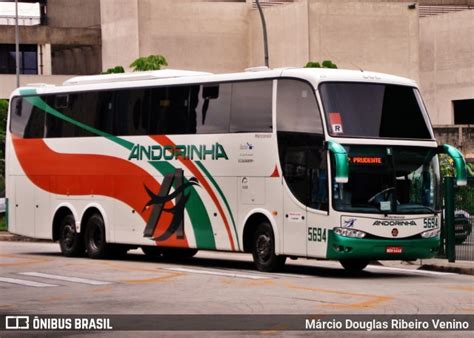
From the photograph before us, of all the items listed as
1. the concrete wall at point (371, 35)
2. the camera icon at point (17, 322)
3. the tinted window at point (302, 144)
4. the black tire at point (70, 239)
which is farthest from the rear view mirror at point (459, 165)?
Answer: the concrete wall at point (371, 35)

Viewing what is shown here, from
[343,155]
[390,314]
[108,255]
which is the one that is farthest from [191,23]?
[390,314]

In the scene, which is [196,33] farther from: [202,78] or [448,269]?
[448,269]

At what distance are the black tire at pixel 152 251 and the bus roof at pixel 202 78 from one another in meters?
3.68

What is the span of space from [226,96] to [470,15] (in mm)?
67776

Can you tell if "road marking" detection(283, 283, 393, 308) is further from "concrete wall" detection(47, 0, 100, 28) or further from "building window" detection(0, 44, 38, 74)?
"concrete wall" detection(47, 0, 100, 28)

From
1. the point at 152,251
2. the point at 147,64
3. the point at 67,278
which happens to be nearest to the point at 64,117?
the point at 152,251

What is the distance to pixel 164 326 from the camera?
15438mm

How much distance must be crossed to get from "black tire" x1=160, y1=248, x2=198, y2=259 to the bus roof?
3.81 meters

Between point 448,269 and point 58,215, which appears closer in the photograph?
point 448,269

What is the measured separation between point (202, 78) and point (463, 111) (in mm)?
68742

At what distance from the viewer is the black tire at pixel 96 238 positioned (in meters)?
29.5

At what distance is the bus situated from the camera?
2383 cm

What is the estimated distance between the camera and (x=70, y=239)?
99.9ft

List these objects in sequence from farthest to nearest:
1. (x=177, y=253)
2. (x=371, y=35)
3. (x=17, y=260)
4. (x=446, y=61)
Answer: (x=446, y=61) → (x=371, y=35) → (x=177, y=253) → (x=17, y=260)
